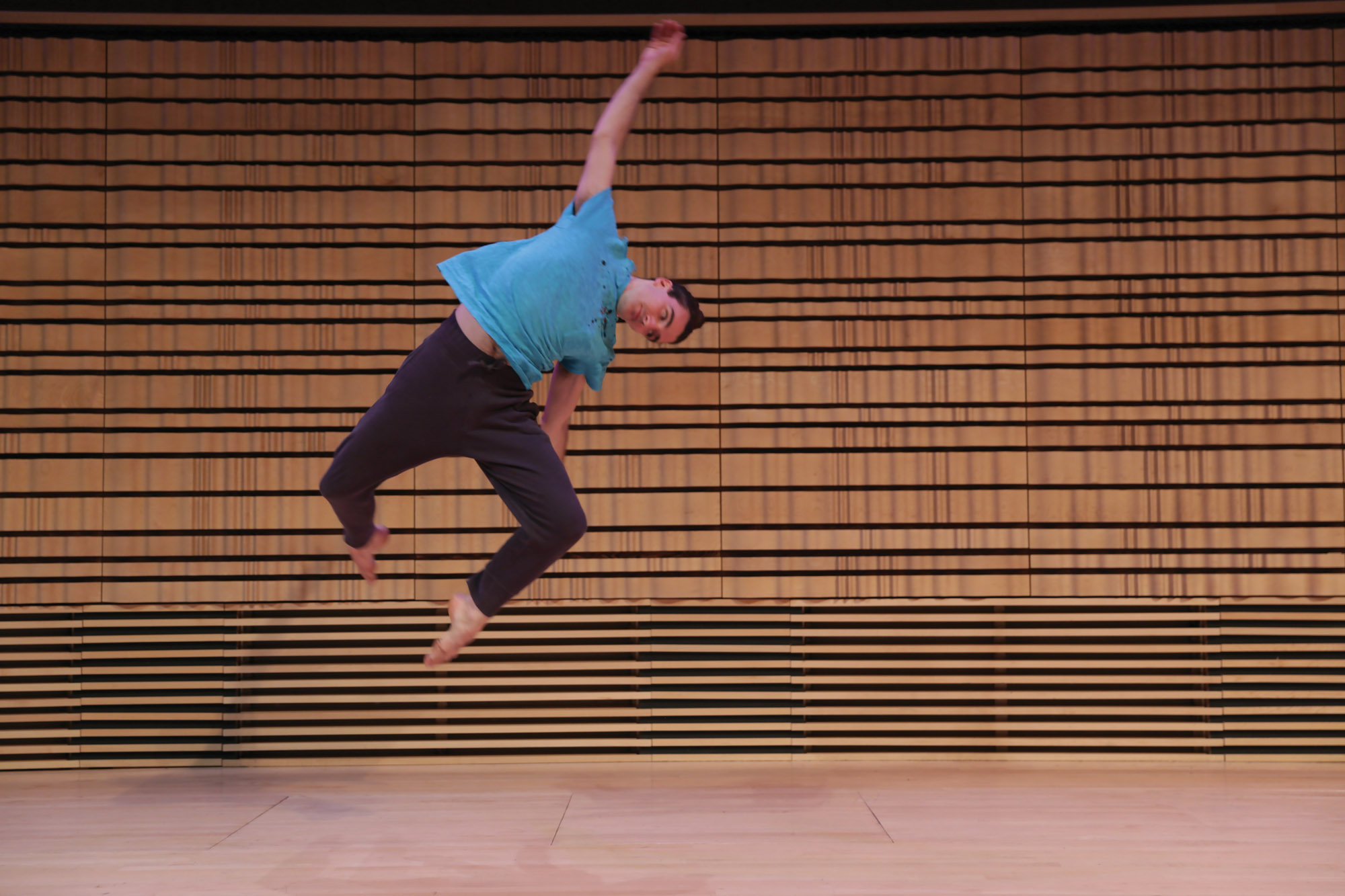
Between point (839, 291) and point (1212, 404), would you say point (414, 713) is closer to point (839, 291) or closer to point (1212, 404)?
point (839, 291)

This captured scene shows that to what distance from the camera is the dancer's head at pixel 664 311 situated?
8.11 feet

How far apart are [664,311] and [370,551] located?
1.13m

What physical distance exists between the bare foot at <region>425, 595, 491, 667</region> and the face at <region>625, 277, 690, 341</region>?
0.86m

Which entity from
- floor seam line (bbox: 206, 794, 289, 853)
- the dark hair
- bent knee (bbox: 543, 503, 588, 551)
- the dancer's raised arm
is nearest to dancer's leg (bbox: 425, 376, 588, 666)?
bent knee (bbox: 543, 503, 588, 551)

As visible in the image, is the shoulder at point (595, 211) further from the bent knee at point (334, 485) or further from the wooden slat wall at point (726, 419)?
the wooden slat wall at point (726, 419)

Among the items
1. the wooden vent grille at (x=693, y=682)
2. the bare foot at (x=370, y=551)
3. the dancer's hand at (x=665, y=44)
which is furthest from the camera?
the wooden vent grille at (x=693, y=682)

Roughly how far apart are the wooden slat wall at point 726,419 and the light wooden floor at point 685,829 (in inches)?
12.0

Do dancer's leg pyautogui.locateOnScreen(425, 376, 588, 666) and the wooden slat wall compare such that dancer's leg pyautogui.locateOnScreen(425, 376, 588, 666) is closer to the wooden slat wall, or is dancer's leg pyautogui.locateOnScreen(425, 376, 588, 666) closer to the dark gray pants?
the dark gray pants

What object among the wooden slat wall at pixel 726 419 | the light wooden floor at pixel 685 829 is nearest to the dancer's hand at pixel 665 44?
the wooden slat wall at pixel 726 419

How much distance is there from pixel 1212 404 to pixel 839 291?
167 cm

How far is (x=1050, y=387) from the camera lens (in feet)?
14.4

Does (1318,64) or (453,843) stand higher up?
(1318,64)

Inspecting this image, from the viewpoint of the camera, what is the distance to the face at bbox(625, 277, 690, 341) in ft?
8.10

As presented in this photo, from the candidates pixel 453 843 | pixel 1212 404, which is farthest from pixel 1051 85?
pixel 453 843
